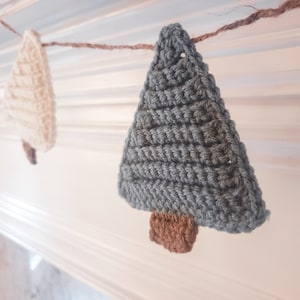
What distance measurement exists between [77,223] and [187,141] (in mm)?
500

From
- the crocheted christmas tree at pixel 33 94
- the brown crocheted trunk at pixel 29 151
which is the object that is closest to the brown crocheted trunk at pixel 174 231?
the crocheted christmas tree at pixel 33 94

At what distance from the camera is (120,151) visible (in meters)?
0.72

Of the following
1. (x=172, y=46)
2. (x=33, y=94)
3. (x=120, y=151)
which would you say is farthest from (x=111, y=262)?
(x=172, y=46)

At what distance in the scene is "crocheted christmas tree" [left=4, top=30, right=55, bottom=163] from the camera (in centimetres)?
66

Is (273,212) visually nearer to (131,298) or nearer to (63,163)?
(131,298)

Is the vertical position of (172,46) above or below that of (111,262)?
above

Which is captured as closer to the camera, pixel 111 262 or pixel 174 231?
pixel 174 231

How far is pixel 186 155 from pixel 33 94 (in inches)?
13.6

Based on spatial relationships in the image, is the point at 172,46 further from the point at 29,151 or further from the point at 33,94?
the point at 29,151

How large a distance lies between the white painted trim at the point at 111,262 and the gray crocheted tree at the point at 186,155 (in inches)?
6.8

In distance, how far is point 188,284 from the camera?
64 centimetres

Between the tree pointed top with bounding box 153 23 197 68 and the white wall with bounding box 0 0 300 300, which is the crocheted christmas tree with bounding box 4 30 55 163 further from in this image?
the tree pointed top with bounding box 153 23 197 68

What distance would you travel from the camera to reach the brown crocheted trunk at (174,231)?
1.47 feet

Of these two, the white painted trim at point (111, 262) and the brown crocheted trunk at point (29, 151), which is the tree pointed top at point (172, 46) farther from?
the brown crocheted trunk at point (29, 151)
